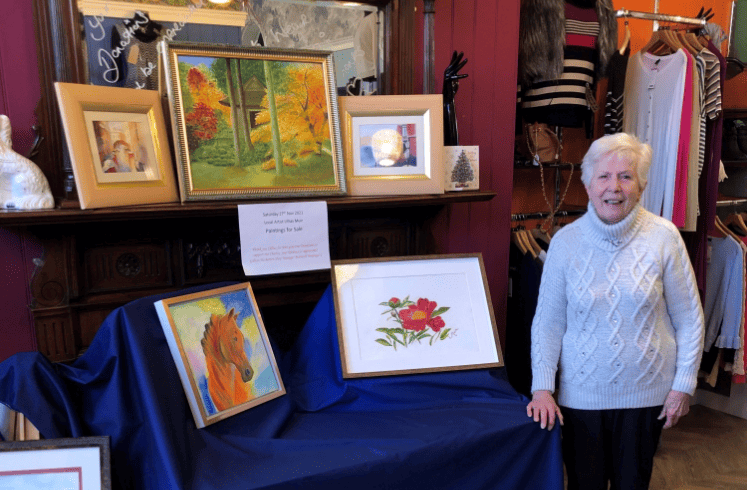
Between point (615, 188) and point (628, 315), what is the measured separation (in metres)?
0.35

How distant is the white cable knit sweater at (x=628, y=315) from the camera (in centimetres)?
151

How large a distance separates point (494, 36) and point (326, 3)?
723 millimetres

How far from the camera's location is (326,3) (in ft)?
6.03

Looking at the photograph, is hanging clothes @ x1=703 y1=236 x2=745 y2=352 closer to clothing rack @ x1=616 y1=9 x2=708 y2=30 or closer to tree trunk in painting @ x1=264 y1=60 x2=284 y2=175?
clothing rack @ x1=616 y1=9 x2=708 y2=30

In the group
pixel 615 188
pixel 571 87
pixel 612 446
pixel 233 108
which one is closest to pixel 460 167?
pixel 615 188

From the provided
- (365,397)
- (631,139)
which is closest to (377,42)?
(631,139)

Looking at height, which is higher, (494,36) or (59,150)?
(494,36)

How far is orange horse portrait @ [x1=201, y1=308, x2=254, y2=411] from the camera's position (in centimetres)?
143

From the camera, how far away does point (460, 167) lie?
1957 mm

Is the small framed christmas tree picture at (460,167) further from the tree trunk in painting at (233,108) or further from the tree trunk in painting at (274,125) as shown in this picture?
the tree trunk in painting at (233,108)

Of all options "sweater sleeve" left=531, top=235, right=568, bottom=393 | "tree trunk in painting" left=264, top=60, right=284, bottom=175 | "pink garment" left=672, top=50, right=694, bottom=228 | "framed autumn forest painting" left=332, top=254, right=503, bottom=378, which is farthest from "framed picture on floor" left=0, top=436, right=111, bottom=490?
"pink garment" left=672, top=50, right=694, bottom=228

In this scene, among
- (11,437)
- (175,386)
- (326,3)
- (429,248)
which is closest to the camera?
(11,437)

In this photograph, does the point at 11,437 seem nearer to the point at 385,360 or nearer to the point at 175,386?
the point at 175,386

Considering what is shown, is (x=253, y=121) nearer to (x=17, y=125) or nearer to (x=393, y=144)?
(x=393, y=144)
